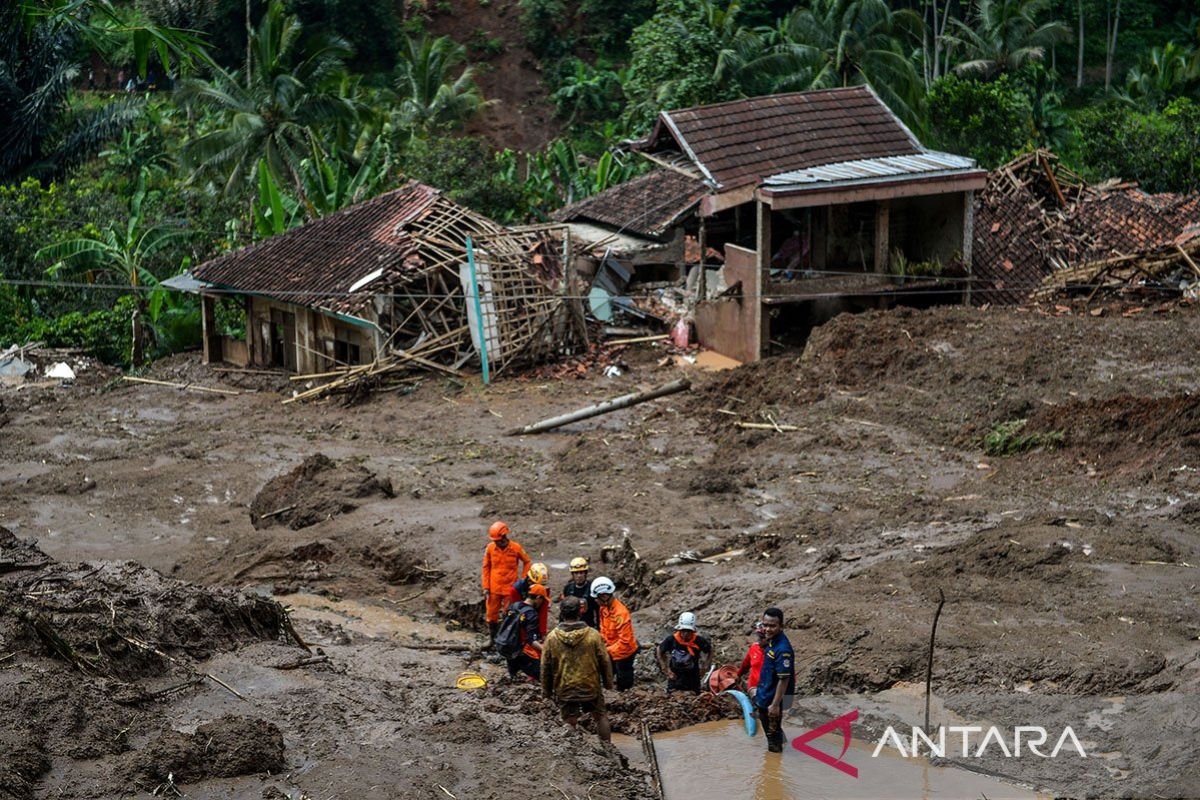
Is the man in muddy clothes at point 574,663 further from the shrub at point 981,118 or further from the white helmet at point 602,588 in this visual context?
the shrub at point 981,118

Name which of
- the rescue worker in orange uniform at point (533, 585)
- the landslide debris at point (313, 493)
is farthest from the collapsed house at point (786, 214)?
the rescue worker in orange uniform at point (533, 585)

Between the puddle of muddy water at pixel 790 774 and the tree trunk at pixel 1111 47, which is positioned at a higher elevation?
the tree trunk at pixel 1111 47

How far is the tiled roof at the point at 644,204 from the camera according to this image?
27.5m

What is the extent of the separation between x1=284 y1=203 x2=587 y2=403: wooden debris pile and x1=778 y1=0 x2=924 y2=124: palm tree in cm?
1237

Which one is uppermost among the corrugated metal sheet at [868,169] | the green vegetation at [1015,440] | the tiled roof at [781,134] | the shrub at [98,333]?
the tiled roof at [781,134]

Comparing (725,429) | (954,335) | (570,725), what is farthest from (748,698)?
(954,335)

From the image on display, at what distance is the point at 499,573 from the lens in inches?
490

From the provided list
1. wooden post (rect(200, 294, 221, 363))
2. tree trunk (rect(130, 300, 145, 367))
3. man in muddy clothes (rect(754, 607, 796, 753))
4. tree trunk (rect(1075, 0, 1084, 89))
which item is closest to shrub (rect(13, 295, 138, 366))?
tree trunk (rect(130, 300, 145, 367))

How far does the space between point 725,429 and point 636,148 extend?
31.0ft

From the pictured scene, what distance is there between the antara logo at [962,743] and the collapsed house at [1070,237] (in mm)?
15860

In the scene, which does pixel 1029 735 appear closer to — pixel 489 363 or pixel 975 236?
pixel 489 363

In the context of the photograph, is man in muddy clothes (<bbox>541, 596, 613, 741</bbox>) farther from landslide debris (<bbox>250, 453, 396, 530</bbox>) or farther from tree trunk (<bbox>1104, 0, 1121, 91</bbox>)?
tree trunk (<bbox>1104, 0, 1121, 91</bbox>)

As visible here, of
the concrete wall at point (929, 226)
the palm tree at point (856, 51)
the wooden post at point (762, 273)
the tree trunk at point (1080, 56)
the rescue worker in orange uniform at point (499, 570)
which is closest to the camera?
the rescue worker in orange uniform at point (499, 570)

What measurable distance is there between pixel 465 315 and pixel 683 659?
48.0ft
